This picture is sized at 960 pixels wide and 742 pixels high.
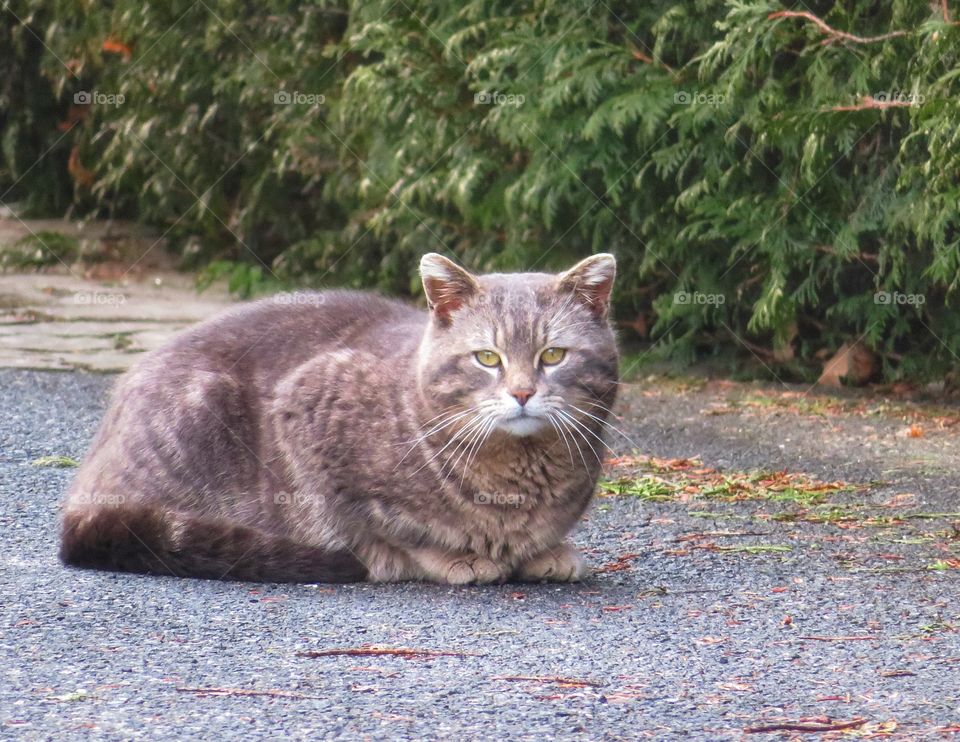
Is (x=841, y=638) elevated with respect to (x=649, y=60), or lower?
lower

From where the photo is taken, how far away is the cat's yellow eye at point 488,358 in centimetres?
385

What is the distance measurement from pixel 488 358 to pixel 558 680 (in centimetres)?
111

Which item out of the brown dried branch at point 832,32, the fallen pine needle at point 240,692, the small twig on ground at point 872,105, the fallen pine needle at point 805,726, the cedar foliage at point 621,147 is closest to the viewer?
the fallen pine needle at point 805,726

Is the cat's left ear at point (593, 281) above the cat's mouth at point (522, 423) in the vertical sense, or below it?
above

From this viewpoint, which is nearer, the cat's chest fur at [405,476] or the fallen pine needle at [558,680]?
the fallen pine needle at [558,680]

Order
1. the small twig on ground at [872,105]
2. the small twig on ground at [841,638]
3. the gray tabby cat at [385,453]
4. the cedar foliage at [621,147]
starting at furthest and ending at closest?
1. the cedar foliage at [621,147]
2. the small twig on ground at [872,105]
3. the gray tabby cat at [385,453]
4. the small twig on ground at [841,638]

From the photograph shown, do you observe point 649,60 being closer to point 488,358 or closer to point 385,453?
point 488,358

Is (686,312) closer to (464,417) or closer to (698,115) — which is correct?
(698,115)

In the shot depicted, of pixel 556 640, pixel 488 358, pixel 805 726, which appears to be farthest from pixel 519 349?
pixel 805 726

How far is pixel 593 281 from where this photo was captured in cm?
398

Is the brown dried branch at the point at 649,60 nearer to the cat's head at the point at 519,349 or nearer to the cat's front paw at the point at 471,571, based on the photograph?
the cat's head at the point at 519,349

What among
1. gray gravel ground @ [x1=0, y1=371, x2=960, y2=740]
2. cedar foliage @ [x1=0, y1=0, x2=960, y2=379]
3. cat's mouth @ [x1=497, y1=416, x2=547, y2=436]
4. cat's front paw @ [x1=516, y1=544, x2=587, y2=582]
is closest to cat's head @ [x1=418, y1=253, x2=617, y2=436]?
cat's mouth @ [x1=497, y1=416, x2=547, y2=436]

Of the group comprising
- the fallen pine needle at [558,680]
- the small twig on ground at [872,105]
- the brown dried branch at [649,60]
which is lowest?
the fallen pine needle at [558,680]

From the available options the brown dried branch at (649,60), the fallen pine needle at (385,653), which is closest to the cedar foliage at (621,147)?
the brown dried branch at (649,60)
